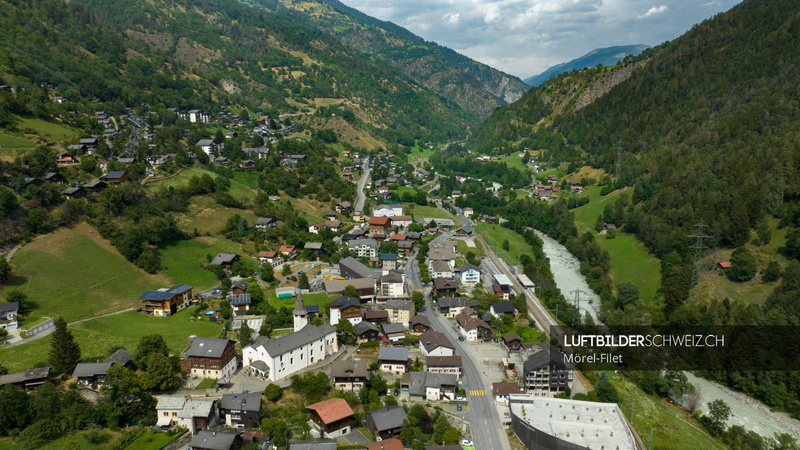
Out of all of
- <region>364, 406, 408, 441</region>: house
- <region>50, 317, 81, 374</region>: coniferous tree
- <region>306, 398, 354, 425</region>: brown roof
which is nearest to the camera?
<region>364, 406, 408, 441</region>: house

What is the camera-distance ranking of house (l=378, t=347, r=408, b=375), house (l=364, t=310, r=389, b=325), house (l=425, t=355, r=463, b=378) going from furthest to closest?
1. house (l=364, t=310, r=389, b=325)
2. house (l=378, t=347, r=408, b=375)
3. house (l=425, t=355, r=463, b=378)

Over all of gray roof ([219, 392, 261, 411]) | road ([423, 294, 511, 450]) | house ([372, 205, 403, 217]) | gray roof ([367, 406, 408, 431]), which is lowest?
road ([423, 294, 511, 450])

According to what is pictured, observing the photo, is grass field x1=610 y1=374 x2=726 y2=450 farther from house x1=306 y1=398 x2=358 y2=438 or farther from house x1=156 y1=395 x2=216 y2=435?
house x1=156 y1=395 x2=216 y2=435

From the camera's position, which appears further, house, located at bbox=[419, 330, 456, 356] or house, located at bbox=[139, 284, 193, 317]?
house, located at bbox=[139, 284, 193, 317]

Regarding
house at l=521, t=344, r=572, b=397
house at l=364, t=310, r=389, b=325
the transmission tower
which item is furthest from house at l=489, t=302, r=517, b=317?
the transmission tower

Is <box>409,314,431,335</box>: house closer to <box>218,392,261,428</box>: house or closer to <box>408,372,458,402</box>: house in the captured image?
<box>408,372,458,402</box>: house

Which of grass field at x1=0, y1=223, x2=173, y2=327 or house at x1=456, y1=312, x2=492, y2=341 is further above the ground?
grass field at x1=0, y1=223, x2=173, y2=327

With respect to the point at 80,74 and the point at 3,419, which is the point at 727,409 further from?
the point at 80,74

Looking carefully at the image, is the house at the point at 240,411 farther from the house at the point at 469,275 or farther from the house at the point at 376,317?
the house at the point at 469,275
